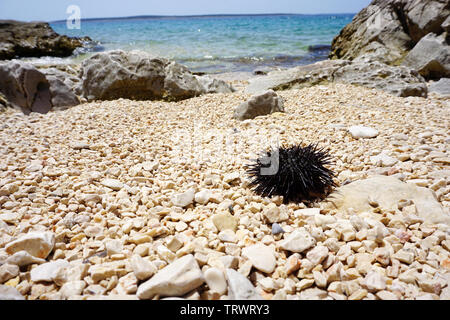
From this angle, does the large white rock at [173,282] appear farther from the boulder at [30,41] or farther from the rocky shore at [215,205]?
the boulder at [30,41]

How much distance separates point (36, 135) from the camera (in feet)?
12.5

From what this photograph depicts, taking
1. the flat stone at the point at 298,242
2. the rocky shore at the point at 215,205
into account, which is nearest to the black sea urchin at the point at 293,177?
the rocky shore at the point at 215,205

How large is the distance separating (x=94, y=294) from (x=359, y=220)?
1.78m

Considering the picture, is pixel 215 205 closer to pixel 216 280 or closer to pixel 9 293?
pixel 216 280

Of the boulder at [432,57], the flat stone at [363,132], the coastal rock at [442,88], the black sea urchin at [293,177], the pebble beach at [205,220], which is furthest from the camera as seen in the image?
the boulder at [432,57]

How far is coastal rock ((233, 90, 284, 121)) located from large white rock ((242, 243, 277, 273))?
335 cm

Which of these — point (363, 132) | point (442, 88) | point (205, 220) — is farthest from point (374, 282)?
point (442, 88)

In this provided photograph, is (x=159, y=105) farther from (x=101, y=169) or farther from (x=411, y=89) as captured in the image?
(x=411, y=89)

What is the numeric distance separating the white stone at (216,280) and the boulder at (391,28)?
9.09m

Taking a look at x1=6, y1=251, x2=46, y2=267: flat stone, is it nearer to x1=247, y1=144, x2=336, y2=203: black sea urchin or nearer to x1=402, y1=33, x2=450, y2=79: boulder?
x1=247, y1=144, x2=336, y2=203: black sea urchin

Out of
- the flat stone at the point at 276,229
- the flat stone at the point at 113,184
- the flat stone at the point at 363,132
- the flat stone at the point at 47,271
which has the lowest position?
the flat stone at the point at 47,271

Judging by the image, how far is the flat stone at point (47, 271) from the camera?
60.7 inches

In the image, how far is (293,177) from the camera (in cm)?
235

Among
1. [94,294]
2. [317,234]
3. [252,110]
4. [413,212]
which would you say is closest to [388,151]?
[413,212]
